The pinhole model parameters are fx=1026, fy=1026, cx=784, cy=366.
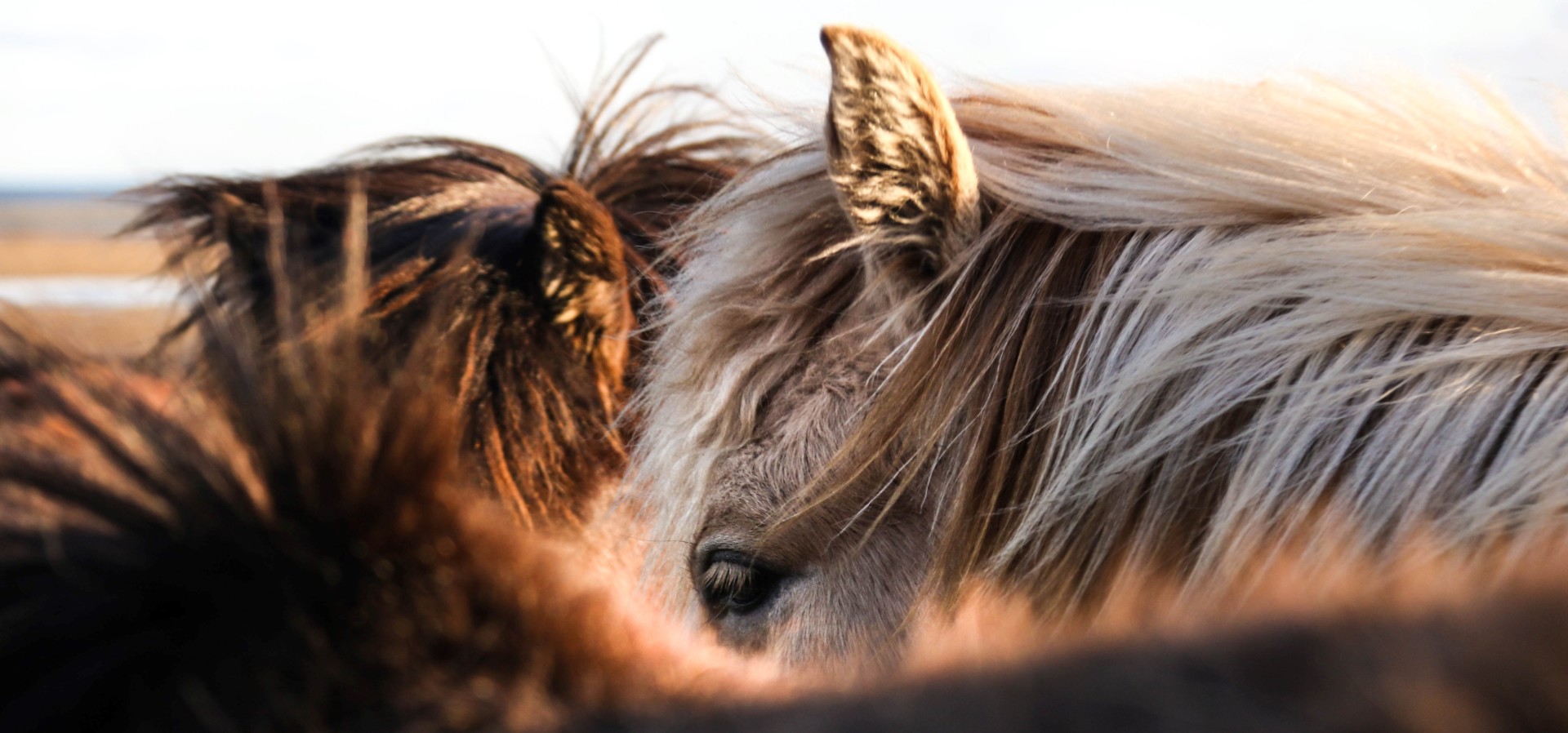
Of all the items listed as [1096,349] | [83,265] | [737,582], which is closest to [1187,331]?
[1096,349]

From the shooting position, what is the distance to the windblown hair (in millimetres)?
661

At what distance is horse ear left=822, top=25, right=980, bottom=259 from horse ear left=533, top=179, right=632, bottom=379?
33.5 inches

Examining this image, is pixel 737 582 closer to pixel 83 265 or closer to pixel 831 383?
pixel 831 383

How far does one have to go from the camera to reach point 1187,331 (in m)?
1.10

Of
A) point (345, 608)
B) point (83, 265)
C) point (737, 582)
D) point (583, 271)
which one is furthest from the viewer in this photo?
point (83, 265)

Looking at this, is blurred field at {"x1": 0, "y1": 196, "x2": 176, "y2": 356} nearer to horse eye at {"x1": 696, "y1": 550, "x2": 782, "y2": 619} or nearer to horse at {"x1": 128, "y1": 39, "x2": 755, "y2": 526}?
horse at {"x1": 128, "y1": 39, "x2": 755, "y2": 526}

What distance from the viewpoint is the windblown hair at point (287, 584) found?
0.66 metres

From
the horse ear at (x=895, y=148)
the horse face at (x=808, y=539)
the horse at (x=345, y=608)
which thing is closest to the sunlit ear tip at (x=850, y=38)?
the horse ear at (x=895, y=148)

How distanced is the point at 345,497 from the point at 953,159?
2.62 feet

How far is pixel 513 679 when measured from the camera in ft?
2.23

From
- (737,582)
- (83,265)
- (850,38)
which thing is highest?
(850,38)

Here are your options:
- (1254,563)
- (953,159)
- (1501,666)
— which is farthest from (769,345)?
(1501,666)

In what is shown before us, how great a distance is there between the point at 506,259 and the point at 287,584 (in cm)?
149

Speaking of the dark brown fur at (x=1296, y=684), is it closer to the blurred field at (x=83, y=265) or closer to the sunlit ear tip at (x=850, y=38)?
the sunlit ear tip at (x=850, y=38)
